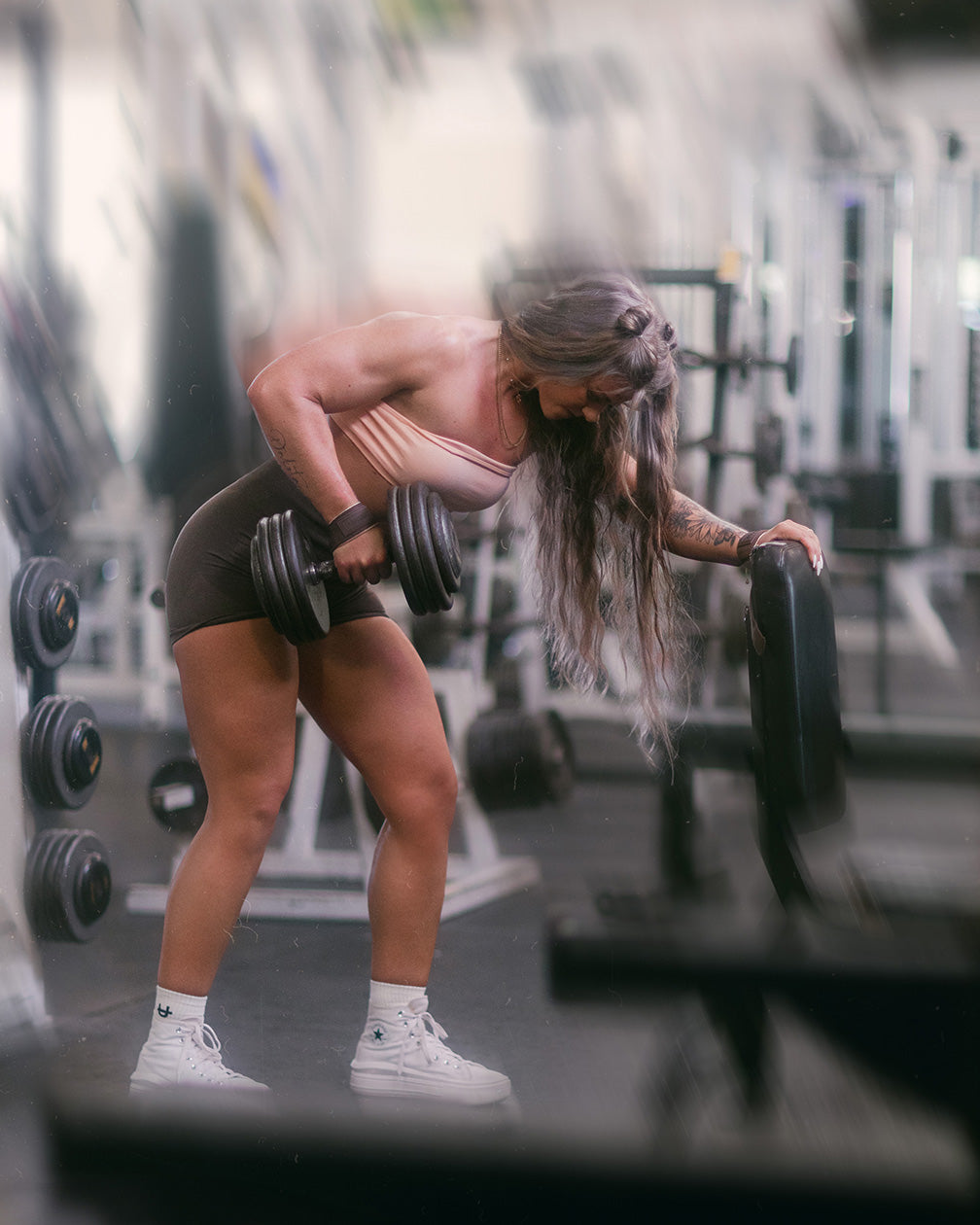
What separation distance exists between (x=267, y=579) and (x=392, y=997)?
63 cm

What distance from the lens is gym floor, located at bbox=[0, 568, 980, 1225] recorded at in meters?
1.62

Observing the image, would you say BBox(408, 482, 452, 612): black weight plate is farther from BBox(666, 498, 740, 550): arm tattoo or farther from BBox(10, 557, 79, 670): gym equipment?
BBox(10, 557, 79, 670): gym equipment

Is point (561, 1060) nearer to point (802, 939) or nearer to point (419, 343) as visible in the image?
point (802, 939)

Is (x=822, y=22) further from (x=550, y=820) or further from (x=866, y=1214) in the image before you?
(x=866, y=1214)

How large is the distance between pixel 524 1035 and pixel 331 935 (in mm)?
326

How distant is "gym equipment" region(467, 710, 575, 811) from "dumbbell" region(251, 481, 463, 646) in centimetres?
32

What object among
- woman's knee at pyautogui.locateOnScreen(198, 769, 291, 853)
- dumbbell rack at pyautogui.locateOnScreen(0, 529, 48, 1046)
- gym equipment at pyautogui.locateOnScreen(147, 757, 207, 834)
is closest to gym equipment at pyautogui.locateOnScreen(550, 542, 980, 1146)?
woman's knee at pyautogui.locateOnScreen(198, 769, 291, 853)

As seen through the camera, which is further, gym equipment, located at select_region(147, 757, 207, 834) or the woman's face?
gym equipment, located at select_region(147, 757, 207, 834)

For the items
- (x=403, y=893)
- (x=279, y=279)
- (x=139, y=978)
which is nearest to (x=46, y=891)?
(x=139, y=978)

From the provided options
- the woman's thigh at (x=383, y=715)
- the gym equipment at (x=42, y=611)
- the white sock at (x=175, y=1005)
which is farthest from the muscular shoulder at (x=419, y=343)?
the white sock at (x=175, y=1005)

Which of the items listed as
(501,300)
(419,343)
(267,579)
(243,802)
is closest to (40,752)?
(243,802)

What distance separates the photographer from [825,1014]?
1.40 meters

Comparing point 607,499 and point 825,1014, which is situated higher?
point 607,499

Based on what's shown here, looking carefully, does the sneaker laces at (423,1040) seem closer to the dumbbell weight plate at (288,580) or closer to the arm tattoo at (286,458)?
the dumbbell weight plate at (288,580)
